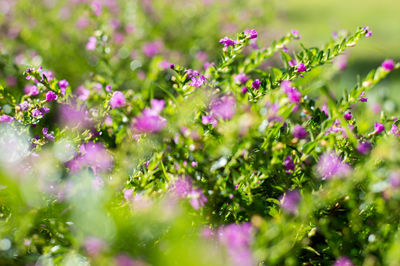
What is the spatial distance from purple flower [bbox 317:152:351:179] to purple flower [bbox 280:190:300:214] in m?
0.09

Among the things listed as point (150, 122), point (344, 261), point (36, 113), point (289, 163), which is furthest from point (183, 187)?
point (36, 113)

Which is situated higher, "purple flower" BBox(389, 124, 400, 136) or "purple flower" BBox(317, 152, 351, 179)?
"purple flower" BBox(389, 124, 400, 136)

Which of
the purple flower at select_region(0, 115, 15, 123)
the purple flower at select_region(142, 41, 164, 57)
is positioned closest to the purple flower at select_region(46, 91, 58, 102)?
the purple flower at select_region(0, 115, 15, 123)

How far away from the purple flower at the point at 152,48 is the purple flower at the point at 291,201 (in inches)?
136

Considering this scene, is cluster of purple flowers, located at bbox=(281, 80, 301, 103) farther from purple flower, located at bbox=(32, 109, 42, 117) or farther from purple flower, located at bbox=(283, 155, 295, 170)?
purple flower, located at bbox=(32, 109, 42, 117)

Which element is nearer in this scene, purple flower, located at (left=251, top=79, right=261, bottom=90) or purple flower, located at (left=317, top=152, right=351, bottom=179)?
purple flower, located at (left=317, top=152, right=351, bottom=179)

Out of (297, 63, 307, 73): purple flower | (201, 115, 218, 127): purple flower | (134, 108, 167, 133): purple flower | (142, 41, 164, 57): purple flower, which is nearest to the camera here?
(134, 108, 167, 133): purple flower

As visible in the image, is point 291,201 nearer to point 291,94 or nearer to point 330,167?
point 330,167

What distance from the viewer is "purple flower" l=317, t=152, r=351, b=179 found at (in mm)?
1045

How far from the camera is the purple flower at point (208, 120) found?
1.22 m

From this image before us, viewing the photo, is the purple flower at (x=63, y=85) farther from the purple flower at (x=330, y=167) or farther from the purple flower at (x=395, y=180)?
the purple flower at (x=395, y=180)

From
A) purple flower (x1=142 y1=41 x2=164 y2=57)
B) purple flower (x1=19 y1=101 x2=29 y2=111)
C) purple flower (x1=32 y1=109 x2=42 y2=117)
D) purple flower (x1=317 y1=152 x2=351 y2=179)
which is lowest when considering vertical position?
purple flower (x1=317 y1=152 x2=351 y2=179)

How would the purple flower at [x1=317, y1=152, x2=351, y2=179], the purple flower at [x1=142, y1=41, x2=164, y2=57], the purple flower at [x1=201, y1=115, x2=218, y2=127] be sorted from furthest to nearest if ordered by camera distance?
1. the purple flower at [x1=142, y1=41, x2=164, y2=57]
2. the purple flower at [x1=201, y1=115, x2=218, y2=127]
3. the purple flower at [x1=317, y1=152, x2=351, y2=179]

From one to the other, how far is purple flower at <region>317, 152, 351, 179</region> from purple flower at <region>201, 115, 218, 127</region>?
13.2 inches
